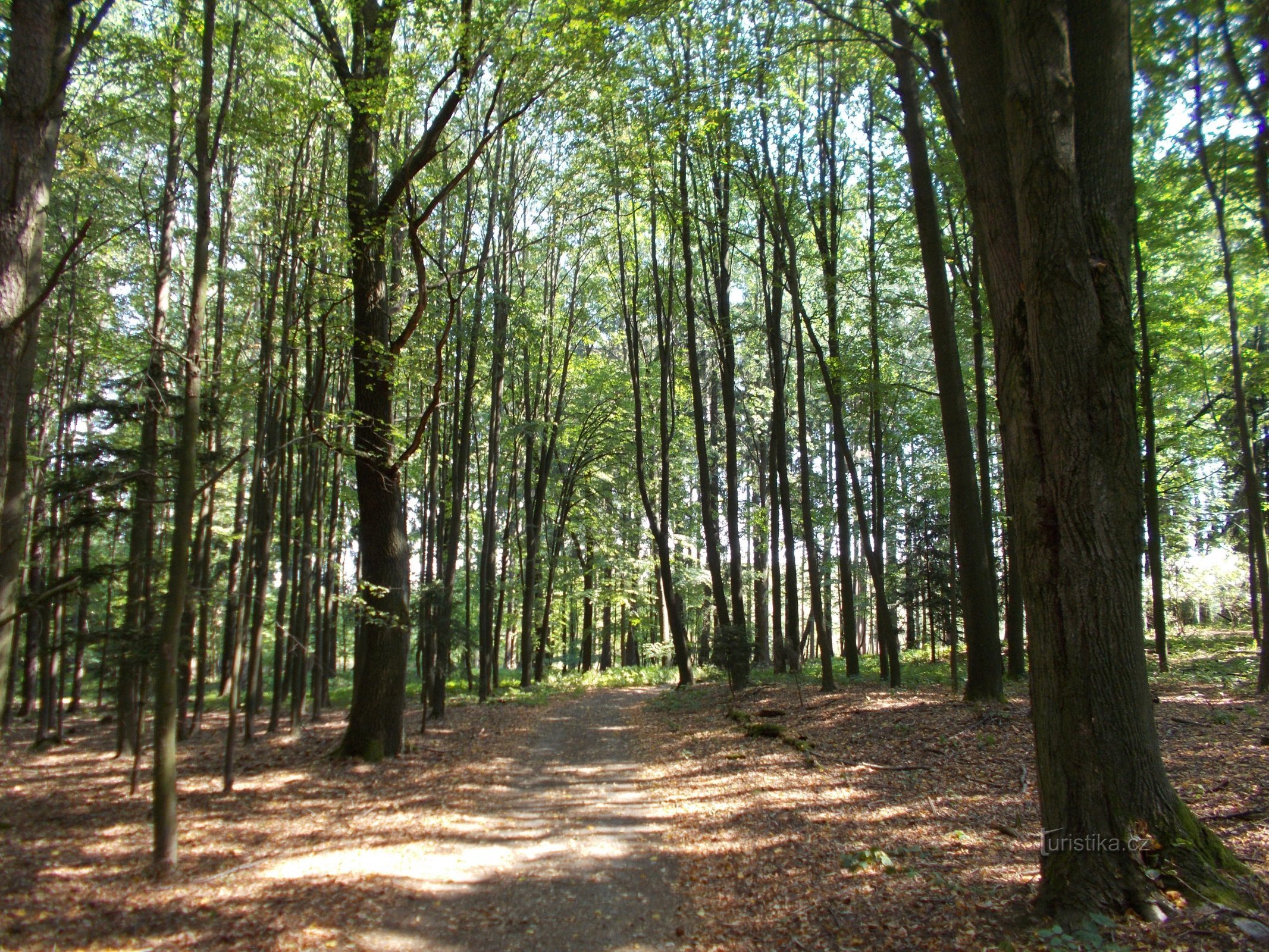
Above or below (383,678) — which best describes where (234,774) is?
below

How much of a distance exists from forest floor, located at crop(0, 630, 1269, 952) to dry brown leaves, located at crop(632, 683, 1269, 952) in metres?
0.02

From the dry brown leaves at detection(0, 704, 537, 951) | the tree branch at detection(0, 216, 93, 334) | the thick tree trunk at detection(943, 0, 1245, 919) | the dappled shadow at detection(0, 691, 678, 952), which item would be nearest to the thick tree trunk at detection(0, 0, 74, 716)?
the tree branch at detection(0, 216, 93, 334)

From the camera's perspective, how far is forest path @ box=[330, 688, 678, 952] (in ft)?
14.8

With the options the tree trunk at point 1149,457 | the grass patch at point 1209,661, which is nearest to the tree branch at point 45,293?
the tree trunk at point 1149,457

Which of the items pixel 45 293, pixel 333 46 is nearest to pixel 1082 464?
pixel 45 293

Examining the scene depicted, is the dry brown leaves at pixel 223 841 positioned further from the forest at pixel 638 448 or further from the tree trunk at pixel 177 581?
the tree trunk at pixel 177 581

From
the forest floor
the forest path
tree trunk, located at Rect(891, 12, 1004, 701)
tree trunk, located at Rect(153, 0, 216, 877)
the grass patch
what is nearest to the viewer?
the forest floor

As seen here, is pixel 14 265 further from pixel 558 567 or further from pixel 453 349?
pixel 558 567

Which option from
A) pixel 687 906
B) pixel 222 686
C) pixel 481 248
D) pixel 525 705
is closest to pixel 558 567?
pixel 525 705

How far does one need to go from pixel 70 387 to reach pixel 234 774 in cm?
1241

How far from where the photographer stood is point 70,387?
1678 centimetres

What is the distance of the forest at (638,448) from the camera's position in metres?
3.96

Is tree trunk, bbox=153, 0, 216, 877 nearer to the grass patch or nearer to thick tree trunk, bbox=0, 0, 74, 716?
thick tree trunk, bbox=0, 0, 74, 716

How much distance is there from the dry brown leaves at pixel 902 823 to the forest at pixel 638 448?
0.05m
